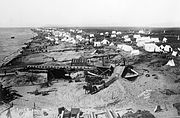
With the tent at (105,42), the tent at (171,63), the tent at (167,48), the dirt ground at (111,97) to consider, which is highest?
the tent at (105,42)

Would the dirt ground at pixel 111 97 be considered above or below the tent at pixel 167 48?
below

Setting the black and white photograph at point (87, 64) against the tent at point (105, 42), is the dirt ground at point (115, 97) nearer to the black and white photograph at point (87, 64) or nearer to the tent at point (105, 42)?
the black and white photograph at point (87, 64)

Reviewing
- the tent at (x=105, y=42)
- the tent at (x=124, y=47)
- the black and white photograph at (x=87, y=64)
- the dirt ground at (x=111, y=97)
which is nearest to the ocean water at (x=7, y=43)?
the black and white photograph at (x=87, y=64)

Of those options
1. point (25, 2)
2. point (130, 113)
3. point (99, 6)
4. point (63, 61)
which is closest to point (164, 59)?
point (130, 113)

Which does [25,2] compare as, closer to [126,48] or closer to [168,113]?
[126,48]

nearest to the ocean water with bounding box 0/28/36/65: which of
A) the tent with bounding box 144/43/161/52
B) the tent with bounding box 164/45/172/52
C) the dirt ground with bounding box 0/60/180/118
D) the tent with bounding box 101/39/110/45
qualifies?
the dirt ground with bounding box 0/60/180/118

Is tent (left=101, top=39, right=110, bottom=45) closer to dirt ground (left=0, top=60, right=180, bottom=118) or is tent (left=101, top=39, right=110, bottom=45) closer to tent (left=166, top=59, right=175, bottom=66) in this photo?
dirt ground (left=0, top=60, right=180, bottom=118)

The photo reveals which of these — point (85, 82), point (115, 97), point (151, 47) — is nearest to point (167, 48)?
point (151, 47)

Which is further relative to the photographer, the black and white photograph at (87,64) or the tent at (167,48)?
the tent at (167,48)
